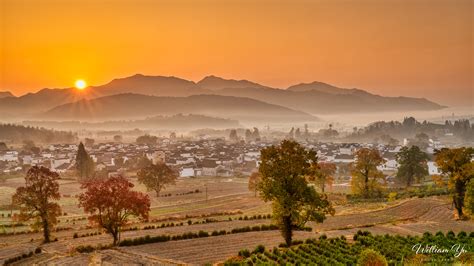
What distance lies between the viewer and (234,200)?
9469 cm

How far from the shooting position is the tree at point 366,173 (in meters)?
82.2

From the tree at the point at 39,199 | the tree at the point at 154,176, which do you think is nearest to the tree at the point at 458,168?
the tree at the point at 39,199

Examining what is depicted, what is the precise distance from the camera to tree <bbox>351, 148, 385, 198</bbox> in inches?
3236

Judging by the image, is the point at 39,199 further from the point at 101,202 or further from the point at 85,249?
the point at 85,249

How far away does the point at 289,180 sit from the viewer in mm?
45344

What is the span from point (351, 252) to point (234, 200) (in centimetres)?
5429

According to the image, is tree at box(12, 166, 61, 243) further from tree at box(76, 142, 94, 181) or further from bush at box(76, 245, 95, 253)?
tree at box(76, 142, 94, 181)

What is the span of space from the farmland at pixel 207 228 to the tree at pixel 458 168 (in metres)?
2.77

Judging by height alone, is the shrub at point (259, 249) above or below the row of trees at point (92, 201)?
below

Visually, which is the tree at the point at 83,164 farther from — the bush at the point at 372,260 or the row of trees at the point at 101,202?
the bush at the point at 372,260

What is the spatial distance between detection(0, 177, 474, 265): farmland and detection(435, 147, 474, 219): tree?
9.09 ft

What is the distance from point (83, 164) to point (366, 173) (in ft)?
270

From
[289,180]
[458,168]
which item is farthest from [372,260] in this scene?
[458,168]

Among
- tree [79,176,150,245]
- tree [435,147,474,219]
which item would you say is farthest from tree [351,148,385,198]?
tree [79,176,150,245]
